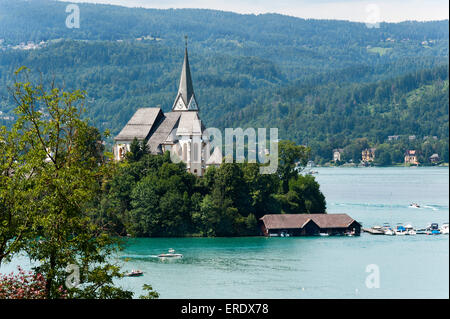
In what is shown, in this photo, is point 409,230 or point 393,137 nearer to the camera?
point 409,230

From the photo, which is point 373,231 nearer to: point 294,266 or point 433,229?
point 433,229

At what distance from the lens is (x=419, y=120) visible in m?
156

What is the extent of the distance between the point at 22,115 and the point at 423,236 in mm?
38879

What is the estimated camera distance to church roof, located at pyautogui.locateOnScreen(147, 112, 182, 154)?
183 ft

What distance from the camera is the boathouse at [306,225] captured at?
45.9m

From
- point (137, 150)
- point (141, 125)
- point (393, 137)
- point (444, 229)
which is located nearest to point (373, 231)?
point (444, 229)

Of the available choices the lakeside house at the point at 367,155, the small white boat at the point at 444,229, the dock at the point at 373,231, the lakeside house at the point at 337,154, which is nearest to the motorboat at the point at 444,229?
the small white boat at the point at 444,229

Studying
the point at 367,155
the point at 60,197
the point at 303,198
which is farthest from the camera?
the point at 367,155

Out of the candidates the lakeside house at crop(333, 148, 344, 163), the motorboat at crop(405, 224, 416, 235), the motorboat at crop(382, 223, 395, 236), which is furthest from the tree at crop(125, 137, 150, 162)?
the lakeside house at crop(333, 148, 344, 163)

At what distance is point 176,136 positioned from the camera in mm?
56031

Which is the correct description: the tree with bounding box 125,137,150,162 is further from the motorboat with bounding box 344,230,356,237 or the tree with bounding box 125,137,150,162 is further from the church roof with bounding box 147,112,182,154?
the motorboat with bounding box 344,230,356,237

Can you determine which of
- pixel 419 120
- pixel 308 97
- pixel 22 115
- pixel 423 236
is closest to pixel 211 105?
pixel 308 97

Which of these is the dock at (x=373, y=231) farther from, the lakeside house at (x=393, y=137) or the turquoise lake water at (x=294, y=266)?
the lakeside house at (x=393, y=137)

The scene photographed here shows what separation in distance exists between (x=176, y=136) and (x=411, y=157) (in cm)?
9235
